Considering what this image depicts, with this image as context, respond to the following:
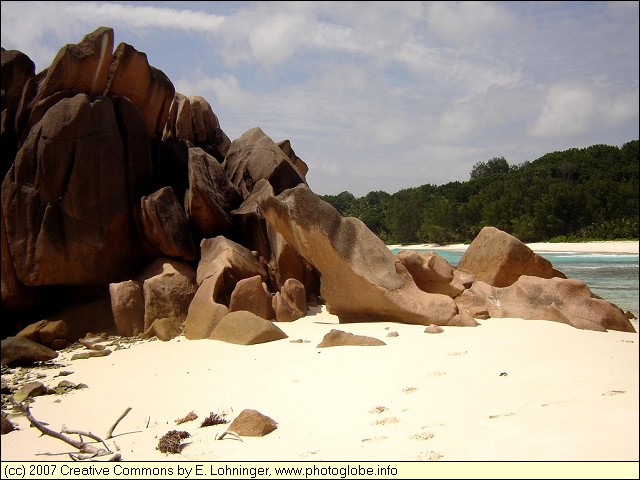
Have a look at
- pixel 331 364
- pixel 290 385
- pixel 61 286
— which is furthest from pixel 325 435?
pixel 61 286

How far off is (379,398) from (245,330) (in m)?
3.81

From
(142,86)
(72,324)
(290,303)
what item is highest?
(142,86)

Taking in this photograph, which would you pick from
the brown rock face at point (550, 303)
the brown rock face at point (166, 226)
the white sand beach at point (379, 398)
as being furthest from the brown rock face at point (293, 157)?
the white sand beach at point (379, 398)

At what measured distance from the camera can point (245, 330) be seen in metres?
8.35

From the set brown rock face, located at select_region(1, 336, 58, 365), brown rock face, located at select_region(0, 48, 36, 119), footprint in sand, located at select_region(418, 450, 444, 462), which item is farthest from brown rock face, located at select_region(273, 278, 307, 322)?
footprint in sand, located at select_region(418, 450, 444, 462)

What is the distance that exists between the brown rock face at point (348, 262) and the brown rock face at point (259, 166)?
4.50m

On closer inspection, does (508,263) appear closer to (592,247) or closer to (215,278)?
(215,278)

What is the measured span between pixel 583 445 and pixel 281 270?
940 centimetres

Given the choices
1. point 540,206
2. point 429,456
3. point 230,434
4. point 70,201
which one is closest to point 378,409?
point 230,434

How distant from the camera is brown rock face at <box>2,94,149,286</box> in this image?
10.9 meters

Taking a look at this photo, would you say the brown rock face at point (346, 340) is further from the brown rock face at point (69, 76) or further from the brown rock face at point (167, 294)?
the brown rock face at point (69, 76)

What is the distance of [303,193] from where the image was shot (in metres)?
9.52

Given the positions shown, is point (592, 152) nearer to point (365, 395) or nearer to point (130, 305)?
point (130, 305)

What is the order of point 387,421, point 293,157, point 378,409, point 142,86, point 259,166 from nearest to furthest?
point 387,421 < point 378,409 < point 142,86 < point 259,166 < point 293,157
